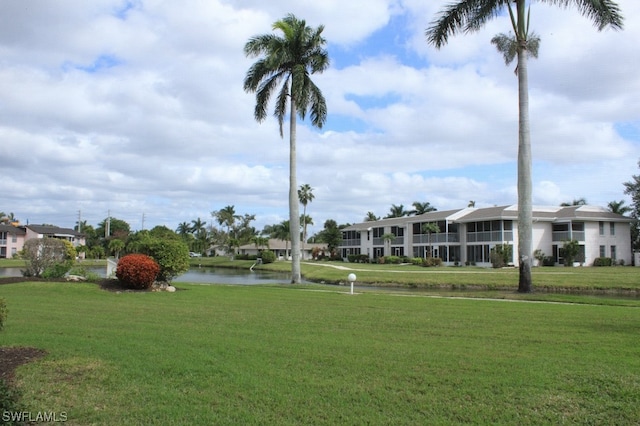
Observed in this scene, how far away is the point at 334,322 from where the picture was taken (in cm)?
1152

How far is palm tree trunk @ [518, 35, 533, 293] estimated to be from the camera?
2184 centimetres

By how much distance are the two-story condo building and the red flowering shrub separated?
1476 inches

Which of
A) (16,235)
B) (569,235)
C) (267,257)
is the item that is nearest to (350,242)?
(267,257)

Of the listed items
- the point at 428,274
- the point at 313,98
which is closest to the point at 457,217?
the point at 428,274

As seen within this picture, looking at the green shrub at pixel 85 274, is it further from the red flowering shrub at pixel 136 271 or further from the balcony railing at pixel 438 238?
the balcony railing at pixel 438 238

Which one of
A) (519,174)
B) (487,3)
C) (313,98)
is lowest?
(519,174)

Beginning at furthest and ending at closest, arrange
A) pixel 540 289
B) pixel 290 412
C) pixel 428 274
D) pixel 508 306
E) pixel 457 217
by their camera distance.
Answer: pixel 457 217 → pixel 428 274 → pixel 540 289 → pixel 508 306 → pixel 290 412

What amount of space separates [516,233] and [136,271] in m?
39.7

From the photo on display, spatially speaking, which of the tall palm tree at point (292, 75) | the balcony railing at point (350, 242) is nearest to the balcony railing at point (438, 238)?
the balcony railing at point (350, 242)

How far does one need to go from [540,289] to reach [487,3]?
614 inches

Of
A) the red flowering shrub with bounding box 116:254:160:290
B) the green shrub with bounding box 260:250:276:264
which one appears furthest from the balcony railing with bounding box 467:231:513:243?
the red flowering shrub with bounding box 116:254:160:290

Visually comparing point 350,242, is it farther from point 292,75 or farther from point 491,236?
point 292,75

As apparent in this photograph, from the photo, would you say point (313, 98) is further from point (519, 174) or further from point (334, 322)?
point (334, 322)

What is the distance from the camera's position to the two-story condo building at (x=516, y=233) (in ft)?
162
